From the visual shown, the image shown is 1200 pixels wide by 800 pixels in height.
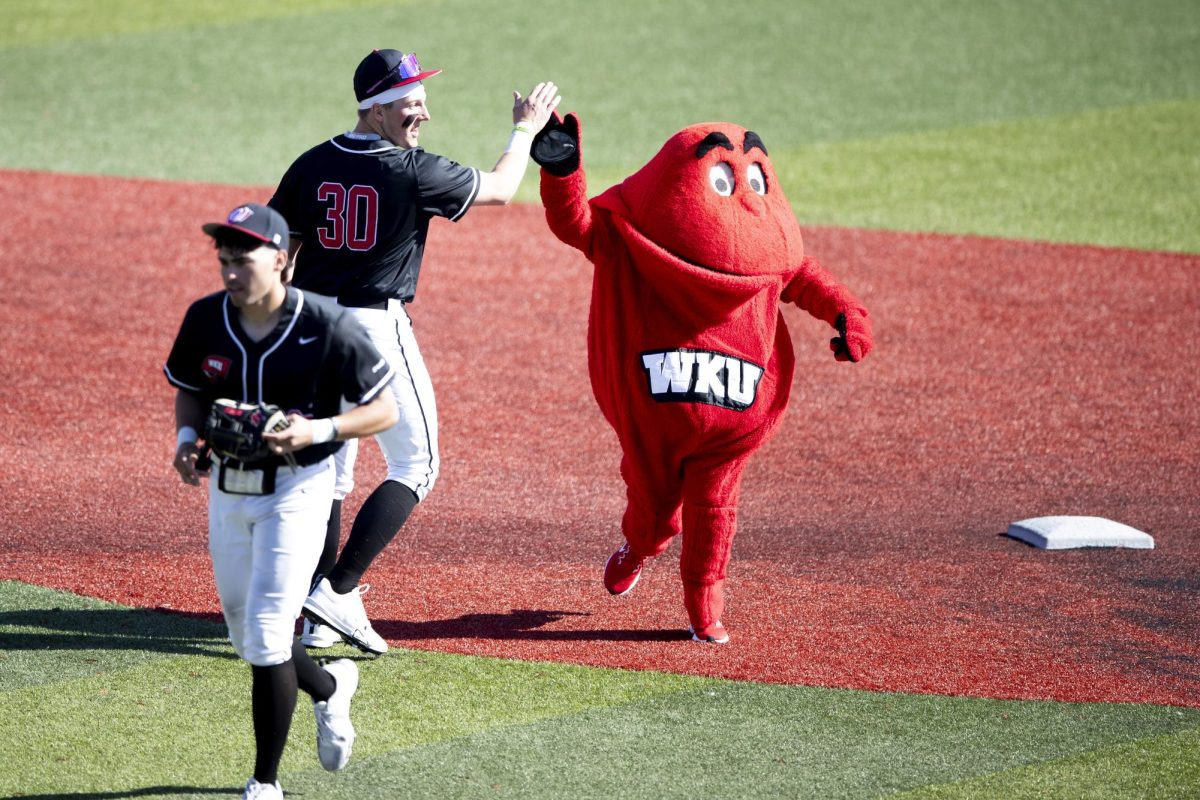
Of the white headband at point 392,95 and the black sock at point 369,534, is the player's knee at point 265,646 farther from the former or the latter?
the white headband at point 392,95

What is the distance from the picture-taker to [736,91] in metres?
16.8

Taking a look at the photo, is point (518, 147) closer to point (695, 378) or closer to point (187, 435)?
point (695, 378)

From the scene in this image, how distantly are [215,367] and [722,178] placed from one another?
2.18 m

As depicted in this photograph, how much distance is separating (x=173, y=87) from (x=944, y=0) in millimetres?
10283

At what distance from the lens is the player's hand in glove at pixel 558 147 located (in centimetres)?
529

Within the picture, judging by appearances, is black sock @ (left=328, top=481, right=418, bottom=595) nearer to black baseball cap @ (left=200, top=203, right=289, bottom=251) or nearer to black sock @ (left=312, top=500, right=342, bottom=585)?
black sock @ (left=312, top=500, right=342, bottom=585)

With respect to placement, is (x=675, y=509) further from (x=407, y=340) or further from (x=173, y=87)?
(x=173, y=87)

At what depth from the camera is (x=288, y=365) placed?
4148 millimetres

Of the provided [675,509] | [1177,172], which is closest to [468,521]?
[675,509]

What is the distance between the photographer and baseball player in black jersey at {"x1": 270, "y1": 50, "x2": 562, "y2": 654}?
5.33 meters

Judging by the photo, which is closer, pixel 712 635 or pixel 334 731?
pixel 334 731

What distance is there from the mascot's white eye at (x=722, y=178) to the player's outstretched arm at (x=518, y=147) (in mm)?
635

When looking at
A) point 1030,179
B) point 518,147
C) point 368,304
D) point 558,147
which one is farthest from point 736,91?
point 368,304

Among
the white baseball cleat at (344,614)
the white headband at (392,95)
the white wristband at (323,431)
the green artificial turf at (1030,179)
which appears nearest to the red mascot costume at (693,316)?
the white headband at (392,95)
